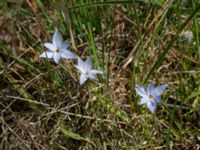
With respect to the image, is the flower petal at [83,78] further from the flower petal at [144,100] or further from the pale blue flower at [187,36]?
the pale blue flower at [187,36]

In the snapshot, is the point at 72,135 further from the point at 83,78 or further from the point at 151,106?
the point at 151,106

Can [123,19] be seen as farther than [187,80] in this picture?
Yes

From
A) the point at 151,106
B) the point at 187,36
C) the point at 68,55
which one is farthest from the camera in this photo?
the point at 187,36

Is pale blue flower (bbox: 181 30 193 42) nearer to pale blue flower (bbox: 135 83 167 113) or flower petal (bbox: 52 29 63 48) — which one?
pale blue flower (bbox: 135 83 167 113)

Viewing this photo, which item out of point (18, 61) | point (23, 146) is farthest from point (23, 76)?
point (23, 146)

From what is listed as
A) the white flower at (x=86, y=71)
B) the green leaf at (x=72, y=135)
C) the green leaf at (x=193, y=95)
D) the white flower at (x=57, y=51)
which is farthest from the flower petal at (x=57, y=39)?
the green leaf at (x=193, y=95)

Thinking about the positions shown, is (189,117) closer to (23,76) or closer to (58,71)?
(58,71)

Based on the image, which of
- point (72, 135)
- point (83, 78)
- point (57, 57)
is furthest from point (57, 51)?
point (72, 135)

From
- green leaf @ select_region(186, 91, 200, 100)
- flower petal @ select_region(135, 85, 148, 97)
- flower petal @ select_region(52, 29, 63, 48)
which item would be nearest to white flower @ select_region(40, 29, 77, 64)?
flower petal @ select_region(52, 29, 63, 48)
